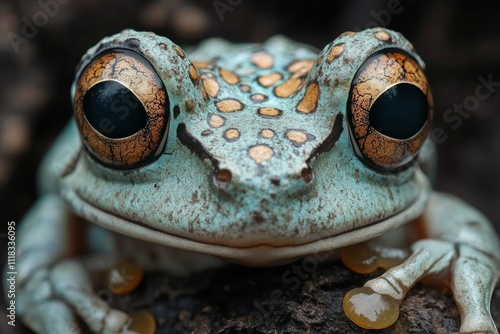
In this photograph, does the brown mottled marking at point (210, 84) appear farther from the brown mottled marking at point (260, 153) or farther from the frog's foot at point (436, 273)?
the frog's foot at point (436, 273)

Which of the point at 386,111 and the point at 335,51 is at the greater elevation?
the point at 335,51

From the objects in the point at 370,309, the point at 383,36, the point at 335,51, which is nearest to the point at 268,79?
the point at 335,51

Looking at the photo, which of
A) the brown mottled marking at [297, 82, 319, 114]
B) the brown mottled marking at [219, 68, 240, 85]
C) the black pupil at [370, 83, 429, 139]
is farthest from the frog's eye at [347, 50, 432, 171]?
the brown mottled marking at [219, 68, 240, 85]

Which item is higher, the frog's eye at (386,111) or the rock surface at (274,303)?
the frog's eye at (386,111)

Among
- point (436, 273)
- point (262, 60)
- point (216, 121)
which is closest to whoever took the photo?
point (216, 121)

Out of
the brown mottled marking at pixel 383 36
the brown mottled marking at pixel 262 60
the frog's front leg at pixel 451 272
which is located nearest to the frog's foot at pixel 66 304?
the frog's front leg at pixel 451 272

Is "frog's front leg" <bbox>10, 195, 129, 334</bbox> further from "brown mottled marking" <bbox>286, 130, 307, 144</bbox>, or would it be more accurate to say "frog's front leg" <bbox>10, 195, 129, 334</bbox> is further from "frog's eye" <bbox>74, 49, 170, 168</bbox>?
"brown mottled marking" <bbox>286, 130, 307, 144</bbox>

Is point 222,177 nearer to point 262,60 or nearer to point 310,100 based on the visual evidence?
point 310,100
